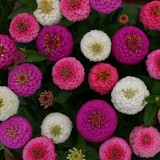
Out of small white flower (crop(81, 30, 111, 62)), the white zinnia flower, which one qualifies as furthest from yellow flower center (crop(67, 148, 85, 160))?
the white zinnia flower

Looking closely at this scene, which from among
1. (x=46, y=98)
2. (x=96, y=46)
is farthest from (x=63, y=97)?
(x=96, y=46)

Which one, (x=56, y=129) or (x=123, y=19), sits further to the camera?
(x=123, y=19)

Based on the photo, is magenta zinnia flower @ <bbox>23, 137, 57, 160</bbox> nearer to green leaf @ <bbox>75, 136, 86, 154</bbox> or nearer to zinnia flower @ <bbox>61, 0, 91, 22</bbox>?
green leaf @ <bbox>75, 136, 86, 154</bbox>

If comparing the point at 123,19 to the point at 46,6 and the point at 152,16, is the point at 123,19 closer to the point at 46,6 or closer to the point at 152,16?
the point at 152,16

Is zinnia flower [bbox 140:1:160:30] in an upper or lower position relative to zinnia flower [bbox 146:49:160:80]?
upper

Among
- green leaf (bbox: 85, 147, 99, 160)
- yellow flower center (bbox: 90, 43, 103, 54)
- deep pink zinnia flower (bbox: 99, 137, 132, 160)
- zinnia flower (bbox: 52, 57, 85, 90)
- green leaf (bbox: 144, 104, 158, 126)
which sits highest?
yellow flower center (bbox: 90, 43, 103, 54)

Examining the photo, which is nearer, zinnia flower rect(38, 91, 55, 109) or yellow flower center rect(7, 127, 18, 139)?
yellow flower center rect(7, 127, 18, 139)
